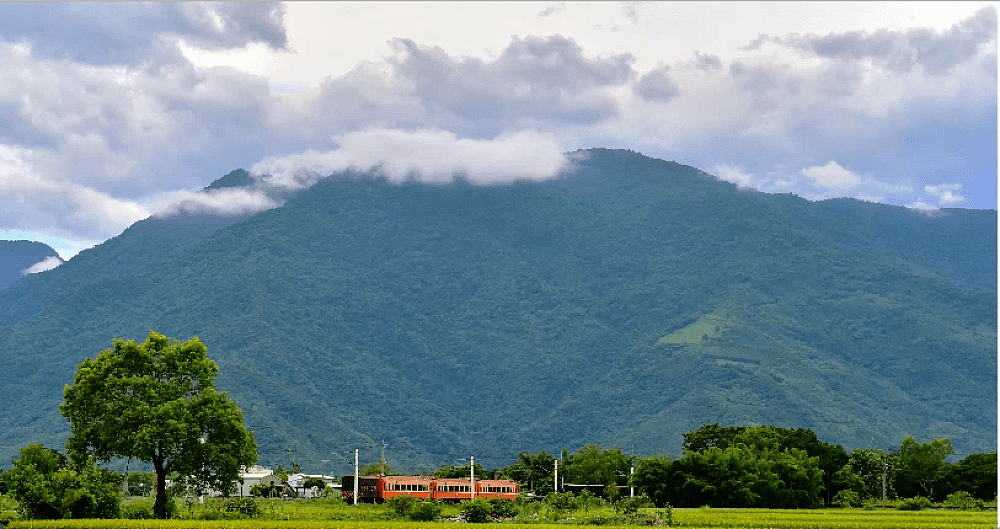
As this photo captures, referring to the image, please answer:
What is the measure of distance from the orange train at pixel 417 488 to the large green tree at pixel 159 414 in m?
34.9

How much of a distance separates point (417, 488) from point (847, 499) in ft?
127

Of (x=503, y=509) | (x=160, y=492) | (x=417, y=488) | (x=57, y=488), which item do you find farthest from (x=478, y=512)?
(x=417, y=488)

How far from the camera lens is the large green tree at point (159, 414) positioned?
190ft

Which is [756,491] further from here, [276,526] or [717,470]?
[276,526]

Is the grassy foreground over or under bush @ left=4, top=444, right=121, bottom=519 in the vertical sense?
under

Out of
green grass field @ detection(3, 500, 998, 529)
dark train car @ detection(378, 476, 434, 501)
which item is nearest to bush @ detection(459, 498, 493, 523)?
green grass field @ detection(3, 500, 998, 529)

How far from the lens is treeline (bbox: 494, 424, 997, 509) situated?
93.9 metres

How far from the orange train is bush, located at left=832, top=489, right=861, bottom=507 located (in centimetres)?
2981

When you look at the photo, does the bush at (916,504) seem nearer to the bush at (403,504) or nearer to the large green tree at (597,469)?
the large green tree at (597,469)

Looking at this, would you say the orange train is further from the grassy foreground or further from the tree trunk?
the tree trunk

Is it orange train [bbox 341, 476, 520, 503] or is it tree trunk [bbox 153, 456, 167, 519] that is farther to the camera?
orange train [bbox 341, 476, 520, 503]

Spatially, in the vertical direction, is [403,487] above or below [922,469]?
below

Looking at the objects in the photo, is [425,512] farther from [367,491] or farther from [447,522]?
[367,491]

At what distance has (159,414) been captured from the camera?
2269 inches
